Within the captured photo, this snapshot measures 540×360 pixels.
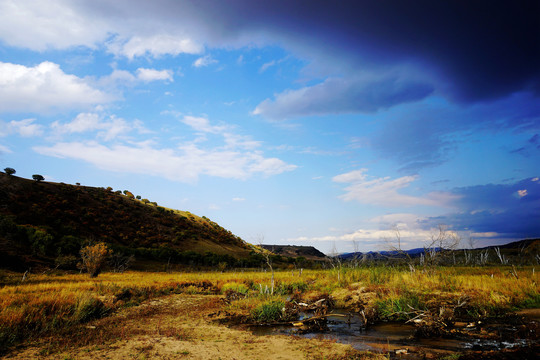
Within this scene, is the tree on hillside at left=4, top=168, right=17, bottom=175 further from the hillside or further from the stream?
the stream

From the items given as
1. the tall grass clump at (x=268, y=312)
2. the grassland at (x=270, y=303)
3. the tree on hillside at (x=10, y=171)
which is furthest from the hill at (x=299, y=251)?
the tall grass clump at (x=268, y=312)

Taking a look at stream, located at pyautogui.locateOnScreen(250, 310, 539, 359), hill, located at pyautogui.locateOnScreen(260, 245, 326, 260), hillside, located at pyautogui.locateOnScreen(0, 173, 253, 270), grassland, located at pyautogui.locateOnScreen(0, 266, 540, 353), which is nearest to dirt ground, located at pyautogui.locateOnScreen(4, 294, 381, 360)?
grassland, located at pyautogui.locateOnScreen(0, 266, 540, 353)

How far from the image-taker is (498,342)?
8.84 metres

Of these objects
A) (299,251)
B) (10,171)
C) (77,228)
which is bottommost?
(299,251)

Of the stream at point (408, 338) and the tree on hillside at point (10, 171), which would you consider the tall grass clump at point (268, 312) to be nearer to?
the stream at point (408, 338)

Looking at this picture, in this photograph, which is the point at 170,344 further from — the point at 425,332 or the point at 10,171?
the point at 10,171

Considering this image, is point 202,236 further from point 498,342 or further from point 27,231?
point 498,342

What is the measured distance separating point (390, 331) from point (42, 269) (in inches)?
1514

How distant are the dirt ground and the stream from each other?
1006mm

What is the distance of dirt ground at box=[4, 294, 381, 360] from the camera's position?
8469 millimetres

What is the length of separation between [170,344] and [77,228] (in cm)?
5767

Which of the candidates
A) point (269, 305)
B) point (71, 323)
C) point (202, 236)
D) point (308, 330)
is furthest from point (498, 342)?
point (202, 236)

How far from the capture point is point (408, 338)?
10094mm

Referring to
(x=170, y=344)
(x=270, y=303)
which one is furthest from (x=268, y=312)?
(x=170, y=344)
